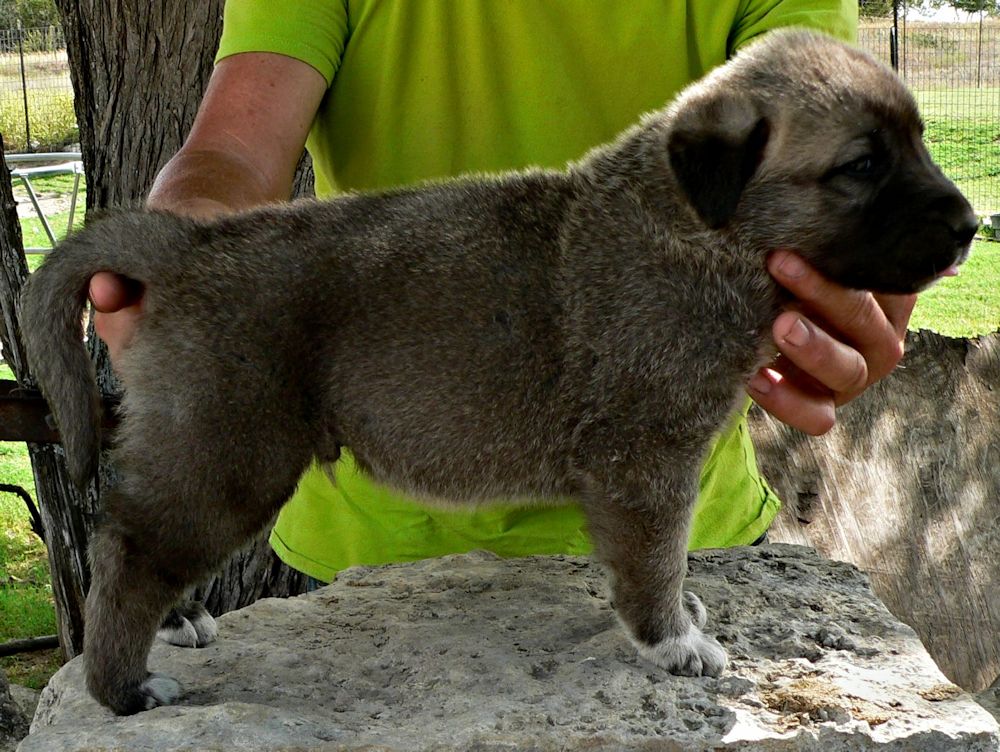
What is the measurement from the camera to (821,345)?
3.41 m

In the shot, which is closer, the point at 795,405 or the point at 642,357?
the point at 642,357

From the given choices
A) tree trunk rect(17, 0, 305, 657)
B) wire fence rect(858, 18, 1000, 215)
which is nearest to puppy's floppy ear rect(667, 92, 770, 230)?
tree trunk rect(17, 0, 305, 657)

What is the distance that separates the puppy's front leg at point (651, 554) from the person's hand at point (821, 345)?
0.49 metres

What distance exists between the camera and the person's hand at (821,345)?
11.1ft

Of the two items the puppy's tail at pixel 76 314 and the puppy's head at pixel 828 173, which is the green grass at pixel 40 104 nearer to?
the puppy's tail at pixel 76 314

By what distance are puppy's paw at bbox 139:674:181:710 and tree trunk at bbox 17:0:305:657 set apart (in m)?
2.83

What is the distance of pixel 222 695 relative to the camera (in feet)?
10.7

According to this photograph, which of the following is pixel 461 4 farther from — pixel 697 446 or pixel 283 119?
pixel 697 446

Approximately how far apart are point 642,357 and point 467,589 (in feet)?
3.61

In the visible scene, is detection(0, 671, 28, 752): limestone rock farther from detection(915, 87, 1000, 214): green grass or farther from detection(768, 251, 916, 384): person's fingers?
detection(915, 87, 1000, 214): green grass

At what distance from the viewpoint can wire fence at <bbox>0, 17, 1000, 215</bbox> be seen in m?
17.5

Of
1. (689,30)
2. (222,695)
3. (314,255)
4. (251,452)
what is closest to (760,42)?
(689,30)

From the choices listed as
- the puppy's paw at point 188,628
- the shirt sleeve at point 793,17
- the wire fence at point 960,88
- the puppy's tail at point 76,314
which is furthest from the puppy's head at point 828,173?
the wire fence at point 960,88

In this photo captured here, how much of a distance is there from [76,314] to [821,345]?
6.81 feet
